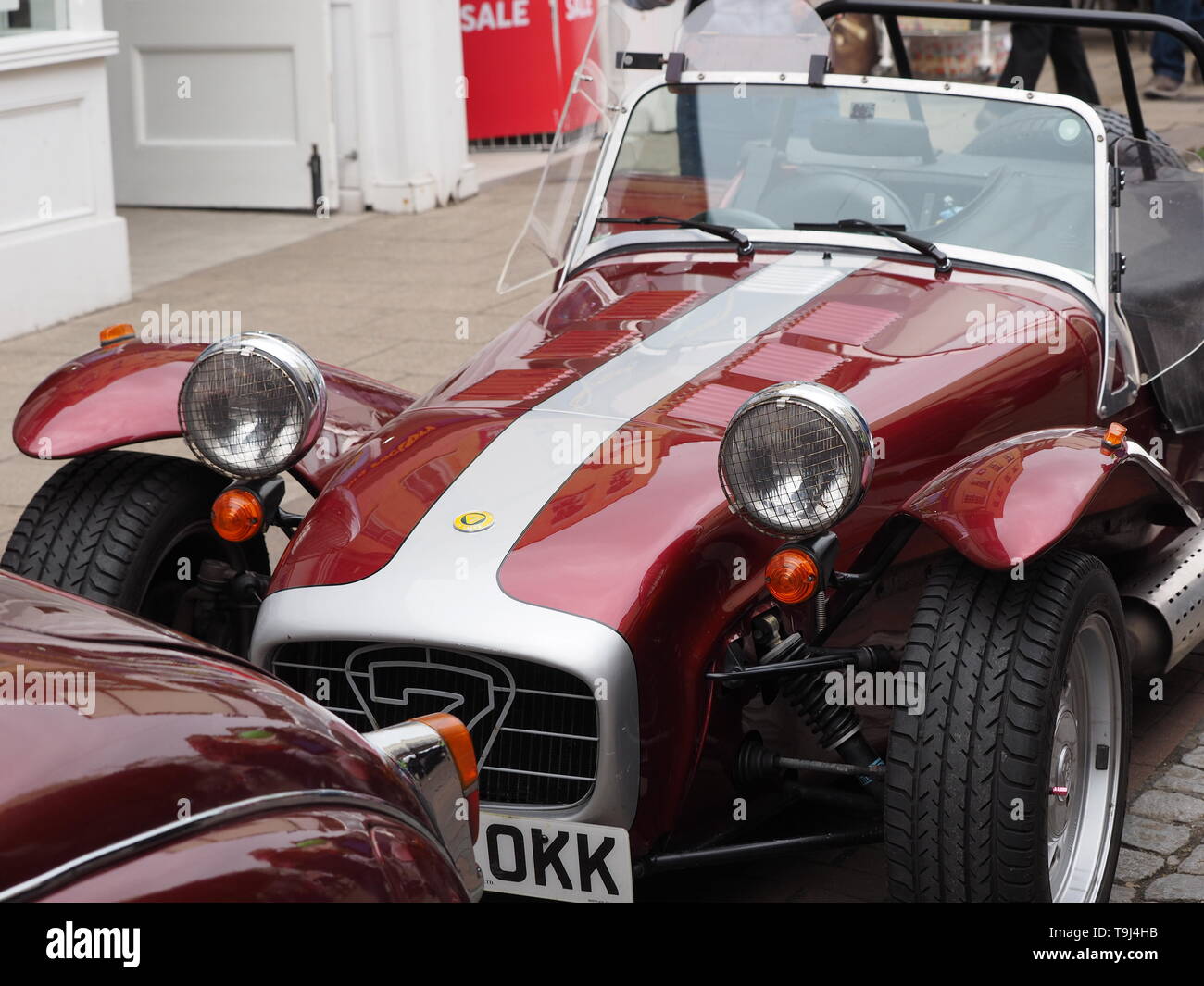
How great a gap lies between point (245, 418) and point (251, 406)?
3cm

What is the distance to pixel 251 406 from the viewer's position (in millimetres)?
3393

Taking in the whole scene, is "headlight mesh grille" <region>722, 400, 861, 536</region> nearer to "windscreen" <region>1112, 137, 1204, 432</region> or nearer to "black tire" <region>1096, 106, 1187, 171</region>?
"windscreen" <region>1112, 137, 1204, 432</region>

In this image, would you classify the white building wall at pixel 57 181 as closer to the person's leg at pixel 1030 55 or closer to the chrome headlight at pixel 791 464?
the person's leg at pixel 1030 55

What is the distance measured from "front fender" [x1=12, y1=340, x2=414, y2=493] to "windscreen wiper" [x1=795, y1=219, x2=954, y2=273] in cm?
115

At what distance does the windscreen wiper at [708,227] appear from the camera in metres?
3.95

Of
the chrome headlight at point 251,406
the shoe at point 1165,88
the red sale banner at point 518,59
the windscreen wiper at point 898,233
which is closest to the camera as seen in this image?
the chrome headlight at point 251,406

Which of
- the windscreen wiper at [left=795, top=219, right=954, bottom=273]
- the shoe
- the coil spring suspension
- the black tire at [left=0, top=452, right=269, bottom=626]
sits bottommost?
the coil spring suspension

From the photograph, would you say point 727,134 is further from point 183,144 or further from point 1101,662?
point 183,144

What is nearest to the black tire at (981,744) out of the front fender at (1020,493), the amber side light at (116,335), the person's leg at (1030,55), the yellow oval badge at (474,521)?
the front fender at (1020,493)

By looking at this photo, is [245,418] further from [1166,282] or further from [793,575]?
[1166,282]

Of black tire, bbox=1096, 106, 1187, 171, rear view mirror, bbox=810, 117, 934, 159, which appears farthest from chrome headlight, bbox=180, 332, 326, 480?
black tire, bbox=1096, 106, 1187, 171

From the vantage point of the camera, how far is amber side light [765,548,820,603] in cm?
287

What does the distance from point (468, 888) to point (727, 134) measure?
262cm

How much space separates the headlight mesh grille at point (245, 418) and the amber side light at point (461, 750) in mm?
1311
